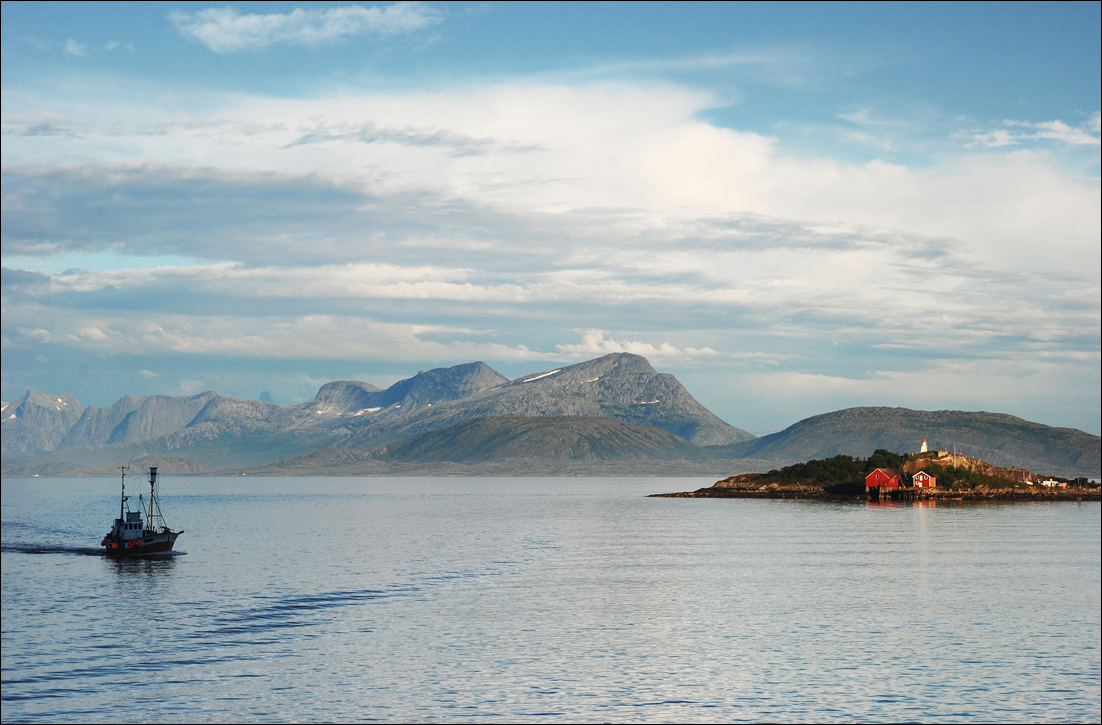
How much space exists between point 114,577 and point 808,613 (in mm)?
63336

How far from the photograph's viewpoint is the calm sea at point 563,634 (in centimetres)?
4038

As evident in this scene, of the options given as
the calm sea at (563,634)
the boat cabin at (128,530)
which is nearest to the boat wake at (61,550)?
the boat cabin at (128,530)

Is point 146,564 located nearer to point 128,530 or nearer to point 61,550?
point 128,530

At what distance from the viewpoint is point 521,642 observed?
172ft

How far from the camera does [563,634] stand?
180ft

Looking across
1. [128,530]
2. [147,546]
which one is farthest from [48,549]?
[147,546]

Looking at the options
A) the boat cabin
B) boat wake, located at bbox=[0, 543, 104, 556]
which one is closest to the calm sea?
the boat cabin

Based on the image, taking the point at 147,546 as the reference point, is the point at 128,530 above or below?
above

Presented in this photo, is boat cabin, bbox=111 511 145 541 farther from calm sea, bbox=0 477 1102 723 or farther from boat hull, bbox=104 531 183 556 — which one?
calm sea, bbox=0 477 1102 723

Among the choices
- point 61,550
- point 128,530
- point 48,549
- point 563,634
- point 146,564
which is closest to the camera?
point 563,634

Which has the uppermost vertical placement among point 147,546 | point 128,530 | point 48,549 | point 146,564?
point 128,530

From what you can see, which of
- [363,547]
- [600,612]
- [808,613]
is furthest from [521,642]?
[363,547]

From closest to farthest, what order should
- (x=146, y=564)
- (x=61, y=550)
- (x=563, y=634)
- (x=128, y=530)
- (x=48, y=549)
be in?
(x=563, y=634) < (x=146, y=564) < (x=128, y=530) < (x=61, y=550) < (x=48, y=549)

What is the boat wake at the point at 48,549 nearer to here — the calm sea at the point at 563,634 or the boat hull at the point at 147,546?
the calm sea at the point at 563,634
